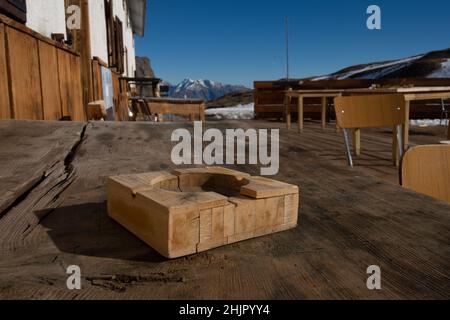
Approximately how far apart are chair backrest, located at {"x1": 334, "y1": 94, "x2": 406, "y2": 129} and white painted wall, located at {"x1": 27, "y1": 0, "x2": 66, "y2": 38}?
368 cm

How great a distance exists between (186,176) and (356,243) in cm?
44

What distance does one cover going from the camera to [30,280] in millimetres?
632

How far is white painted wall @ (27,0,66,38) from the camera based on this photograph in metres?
4.73

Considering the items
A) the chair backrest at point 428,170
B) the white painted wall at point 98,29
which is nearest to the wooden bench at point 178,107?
the white painted wall at point 98,29

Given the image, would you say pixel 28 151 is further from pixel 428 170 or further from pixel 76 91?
pixel 76 91

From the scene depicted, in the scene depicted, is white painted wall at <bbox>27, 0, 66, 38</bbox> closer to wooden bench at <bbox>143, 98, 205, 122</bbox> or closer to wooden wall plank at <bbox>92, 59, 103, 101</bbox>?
wooden wall plank at <bbox>92, 59, 103, 101</bbox>

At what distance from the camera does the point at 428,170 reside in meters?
1.78

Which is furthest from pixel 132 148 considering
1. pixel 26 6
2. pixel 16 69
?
pixel 26 6

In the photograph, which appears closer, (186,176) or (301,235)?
(301,235)

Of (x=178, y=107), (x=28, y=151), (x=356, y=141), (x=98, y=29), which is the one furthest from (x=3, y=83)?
(x=98, y=29)

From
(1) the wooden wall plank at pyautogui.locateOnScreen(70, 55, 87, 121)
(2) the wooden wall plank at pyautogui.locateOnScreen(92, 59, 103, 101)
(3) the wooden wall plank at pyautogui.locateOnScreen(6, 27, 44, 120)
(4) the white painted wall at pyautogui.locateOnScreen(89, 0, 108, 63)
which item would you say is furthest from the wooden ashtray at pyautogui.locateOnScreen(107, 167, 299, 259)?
(4) the white painted wall at pyautogui.locateOnScreen(89, 0, 108, 63)
